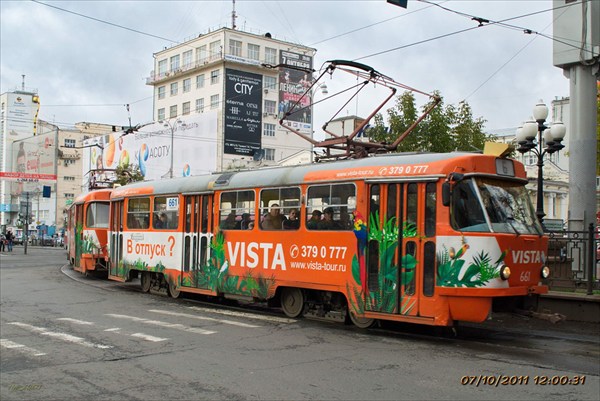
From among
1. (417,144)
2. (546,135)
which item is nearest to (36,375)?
(546,135)

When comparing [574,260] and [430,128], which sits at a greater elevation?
[430,128]

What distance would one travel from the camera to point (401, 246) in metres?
9.84

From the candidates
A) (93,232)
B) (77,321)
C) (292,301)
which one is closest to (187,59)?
(93,232)

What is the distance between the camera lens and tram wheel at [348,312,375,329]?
10.6 metres

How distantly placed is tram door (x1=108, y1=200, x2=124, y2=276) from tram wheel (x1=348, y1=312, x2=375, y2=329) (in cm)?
981

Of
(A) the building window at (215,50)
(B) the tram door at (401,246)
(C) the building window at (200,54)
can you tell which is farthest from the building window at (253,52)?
(B) the tram door at (401,246)

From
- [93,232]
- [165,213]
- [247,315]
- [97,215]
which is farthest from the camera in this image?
[97,215]

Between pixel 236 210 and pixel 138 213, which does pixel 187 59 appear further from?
pixel 236 210

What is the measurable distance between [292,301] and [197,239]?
3562 mm

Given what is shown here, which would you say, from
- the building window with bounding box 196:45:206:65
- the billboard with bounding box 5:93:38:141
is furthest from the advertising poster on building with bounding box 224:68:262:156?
the billboard with bounding box 5:93:38:141

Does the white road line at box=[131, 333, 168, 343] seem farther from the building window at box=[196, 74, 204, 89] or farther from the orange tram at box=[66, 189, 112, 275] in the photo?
the building window at box=[196, 74, 204, 89]

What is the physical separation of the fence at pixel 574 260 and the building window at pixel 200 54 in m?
63.6

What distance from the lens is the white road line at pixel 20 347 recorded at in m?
8.82

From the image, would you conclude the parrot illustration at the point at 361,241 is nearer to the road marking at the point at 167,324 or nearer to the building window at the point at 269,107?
the road marking at the point at 167,324
